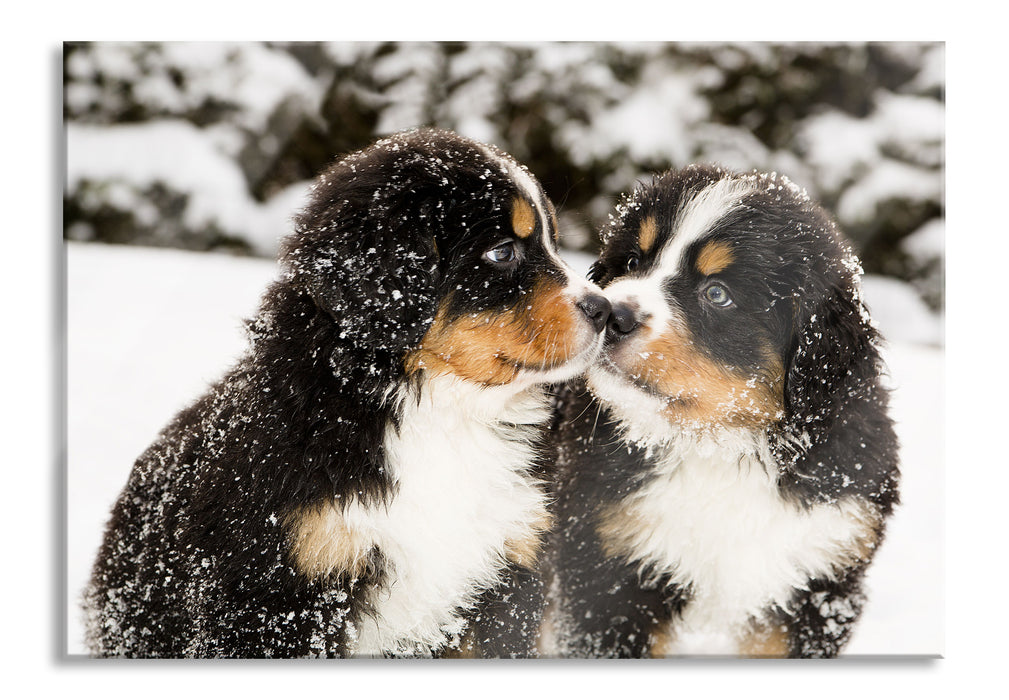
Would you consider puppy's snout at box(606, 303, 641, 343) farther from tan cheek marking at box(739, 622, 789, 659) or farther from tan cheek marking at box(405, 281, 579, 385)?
tan cheek marking at box(739, 622, 789, 659)

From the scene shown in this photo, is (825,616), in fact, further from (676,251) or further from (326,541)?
(326,541)

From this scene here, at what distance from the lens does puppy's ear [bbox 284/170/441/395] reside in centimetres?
233

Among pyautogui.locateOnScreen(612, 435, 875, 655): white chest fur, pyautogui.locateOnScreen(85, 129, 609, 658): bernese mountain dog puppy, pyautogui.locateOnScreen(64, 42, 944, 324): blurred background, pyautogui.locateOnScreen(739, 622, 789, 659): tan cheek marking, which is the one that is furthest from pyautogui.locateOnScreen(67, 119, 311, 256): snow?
pyautogui.locateOnScreen(739, 622, 789, 659): tan cheek marking

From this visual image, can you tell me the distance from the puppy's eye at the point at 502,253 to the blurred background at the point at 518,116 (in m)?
0.57

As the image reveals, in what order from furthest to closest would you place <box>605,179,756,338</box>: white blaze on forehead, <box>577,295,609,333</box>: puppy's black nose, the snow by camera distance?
the snow
<box>605,179,756,338</box>: white blaze on forehead
<box>577,295,609,333</box>: puppy's black nose

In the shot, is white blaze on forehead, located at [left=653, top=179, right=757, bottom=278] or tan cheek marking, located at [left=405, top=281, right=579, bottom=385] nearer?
tan cheek marking, located at [left=405, top=281, right=579, bottom=385]

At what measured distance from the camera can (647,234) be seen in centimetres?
272

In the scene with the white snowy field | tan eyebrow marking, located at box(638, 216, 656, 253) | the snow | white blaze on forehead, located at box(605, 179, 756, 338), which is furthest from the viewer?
the snow

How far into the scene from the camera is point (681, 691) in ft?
10.1

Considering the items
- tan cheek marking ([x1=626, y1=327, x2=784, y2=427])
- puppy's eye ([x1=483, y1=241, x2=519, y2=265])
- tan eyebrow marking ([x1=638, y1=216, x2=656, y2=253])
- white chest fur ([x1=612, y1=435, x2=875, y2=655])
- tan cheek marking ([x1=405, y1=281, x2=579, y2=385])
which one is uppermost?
tan eyebrow marking ([x1=638, y1=216, x2=656, y2=253])

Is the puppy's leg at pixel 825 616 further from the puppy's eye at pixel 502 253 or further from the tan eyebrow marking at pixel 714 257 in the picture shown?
the puppy's eye at pixel 502 253

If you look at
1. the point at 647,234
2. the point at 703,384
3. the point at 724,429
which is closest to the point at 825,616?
the point at 724,429

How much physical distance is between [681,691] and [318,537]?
137 cm

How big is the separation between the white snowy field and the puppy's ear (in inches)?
21.3
